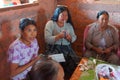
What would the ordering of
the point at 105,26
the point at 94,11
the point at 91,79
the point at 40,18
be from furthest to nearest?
1. the point at 94,11
2. the point at 40,18
3. the point at 105,26
4. the point at 91,79

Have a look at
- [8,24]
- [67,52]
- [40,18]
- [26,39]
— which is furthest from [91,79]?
[40,18]

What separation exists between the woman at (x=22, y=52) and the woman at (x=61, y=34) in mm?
585

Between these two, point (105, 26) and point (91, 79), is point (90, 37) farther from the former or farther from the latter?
point (91, 79)

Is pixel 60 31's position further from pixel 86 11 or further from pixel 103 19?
pixel 86 11

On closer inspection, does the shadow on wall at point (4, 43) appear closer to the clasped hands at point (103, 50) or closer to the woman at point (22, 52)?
the woman at point (22, 52)

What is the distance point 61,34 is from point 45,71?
4.71ft

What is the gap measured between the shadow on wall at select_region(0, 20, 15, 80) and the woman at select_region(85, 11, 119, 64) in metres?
1.10

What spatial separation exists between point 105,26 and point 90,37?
0.26m

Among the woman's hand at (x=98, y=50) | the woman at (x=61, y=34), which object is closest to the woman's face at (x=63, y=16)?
the woman at (x=61, y=34)

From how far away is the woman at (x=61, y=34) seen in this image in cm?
246

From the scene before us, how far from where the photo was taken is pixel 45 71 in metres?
1.03

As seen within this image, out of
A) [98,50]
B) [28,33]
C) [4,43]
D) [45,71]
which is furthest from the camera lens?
[98,50]

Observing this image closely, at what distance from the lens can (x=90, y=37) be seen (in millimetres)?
2613

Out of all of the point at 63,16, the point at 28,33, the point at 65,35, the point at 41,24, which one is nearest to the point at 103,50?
the point at 65,35
